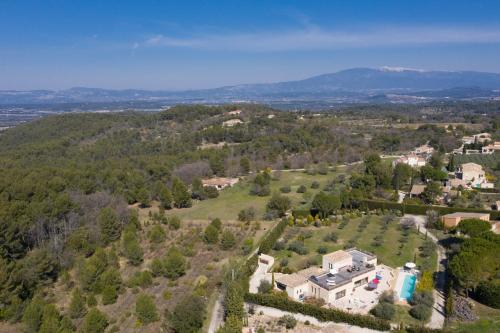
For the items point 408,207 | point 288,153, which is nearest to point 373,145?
point 288,153

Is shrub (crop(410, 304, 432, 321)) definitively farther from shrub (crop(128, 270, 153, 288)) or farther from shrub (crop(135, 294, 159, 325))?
shrub (crop(128, 270, 153, 288))

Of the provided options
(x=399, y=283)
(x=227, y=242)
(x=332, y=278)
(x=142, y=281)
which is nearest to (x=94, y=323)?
(x=142, y=281)

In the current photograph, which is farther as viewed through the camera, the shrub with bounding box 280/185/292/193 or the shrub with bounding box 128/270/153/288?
the shrub with bounding box 280/185/292/193

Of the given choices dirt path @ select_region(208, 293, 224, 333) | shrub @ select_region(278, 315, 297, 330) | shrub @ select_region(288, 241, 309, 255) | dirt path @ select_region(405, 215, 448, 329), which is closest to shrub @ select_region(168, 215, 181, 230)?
shrub @ select_region(288, 241, 309, 255)

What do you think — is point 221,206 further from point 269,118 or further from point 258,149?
point 269,118

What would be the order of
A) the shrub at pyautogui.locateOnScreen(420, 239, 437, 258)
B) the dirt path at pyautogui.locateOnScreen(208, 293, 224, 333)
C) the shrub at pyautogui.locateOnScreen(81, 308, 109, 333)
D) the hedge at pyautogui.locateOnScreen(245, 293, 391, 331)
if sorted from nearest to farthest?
the hedge at pyautogui.locateOnScreen(245, 293, 391, 331) < the shrub at pyautogui.locateOnScreen(81, 308, 109, 333) < the dirt path at pyautogui.locateOnScreen(208, 293, 224, 333) < the shrub at pyautogui.locateOnScreen(420, 239, 437, 258)

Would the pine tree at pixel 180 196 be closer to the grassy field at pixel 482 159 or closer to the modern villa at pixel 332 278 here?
the modern villa at pixel 332 278
